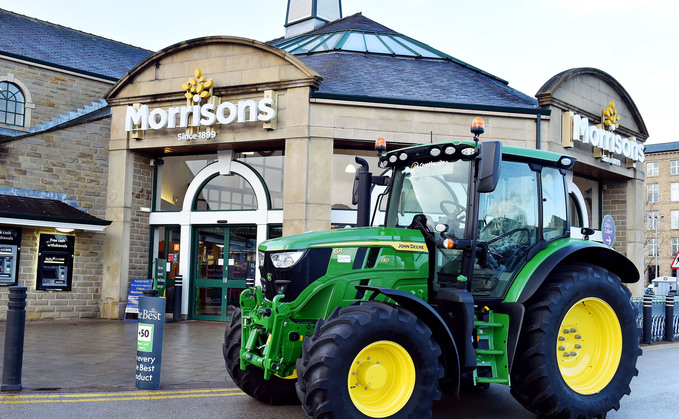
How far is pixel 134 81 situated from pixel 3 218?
15.9 feet

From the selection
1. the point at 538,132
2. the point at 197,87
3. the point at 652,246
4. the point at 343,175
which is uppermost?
the point at 197,87

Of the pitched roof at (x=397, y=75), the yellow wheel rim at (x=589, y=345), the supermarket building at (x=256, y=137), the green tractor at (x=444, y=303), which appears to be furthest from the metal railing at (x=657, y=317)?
the yellow wheel rim at (x=589, y=345)

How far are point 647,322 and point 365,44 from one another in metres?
11.9

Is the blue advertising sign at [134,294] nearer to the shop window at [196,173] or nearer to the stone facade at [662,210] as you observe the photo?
the shop window at [196,173]

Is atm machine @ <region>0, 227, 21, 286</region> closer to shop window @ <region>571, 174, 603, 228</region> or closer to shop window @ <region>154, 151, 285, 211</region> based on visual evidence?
shop window @ <region>154, 151, 285, 211</region>

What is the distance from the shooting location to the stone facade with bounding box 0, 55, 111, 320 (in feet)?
56.5

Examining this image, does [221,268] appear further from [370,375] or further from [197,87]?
[370,375]

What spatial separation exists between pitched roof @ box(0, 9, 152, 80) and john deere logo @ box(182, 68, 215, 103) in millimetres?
5184

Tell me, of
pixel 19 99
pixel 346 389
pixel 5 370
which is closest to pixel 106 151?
pixel 19 99

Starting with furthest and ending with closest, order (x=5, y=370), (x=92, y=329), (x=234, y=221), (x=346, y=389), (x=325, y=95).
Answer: (x=234, y=221), (x=325, y=95), (x=92, y=329), (x=5, y=370), (x=346, y=389)

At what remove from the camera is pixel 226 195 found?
1814 cm

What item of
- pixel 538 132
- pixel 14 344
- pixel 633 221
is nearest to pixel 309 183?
pixel 538 132

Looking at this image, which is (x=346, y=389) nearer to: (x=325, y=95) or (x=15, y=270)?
(x=325, y=95)

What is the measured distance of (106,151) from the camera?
18.5 metres
